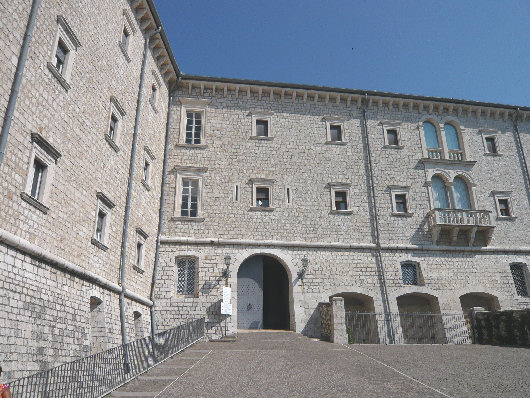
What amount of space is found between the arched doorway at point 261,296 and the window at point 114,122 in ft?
27.0

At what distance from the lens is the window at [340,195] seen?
2086cm

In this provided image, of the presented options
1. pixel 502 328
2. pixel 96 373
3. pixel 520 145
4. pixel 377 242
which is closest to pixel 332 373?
pixel 96 373

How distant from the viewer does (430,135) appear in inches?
919

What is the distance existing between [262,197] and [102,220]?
28.0ft

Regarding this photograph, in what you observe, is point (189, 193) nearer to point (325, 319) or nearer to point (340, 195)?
point (340, 195)

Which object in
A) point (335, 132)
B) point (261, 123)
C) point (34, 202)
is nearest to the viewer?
point (34, 202)

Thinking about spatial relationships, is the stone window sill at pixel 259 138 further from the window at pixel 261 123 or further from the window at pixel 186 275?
the window at pixel 186 275

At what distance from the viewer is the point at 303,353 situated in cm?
1241

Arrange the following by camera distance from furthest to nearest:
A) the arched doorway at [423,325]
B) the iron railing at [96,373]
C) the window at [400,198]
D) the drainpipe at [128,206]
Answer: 1. the window at [400,198]
2. the arched doorway at [423,325]
3. the drainpipe at [128,206]
4. the iron railing at [96,373]

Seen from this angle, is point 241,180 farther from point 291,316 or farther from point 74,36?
point 74,36

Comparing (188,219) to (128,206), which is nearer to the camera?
(128,206)

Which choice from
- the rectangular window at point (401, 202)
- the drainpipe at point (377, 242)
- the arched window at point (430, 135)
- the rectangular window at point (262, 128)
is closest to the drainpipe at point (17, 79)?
the rectangular window at point (262, 128)

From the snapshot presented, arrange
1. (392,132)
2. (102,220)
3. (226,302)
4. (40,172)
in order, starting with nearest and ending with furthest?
(40,172) < (102,220) < (226,302) < (392,132)

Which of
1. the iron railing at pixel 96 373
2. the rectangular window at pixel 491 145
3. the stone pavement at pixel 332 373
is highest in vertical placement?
the rectangular window at pixel 491 145
